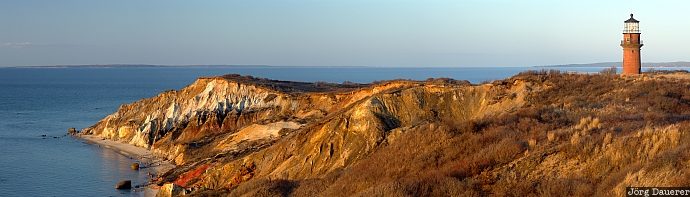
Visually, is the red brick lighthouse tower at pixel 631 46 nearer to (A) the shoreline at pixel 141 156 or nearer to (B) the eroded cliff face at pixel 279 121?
(B) the eroded cliff face at pixel 279 121

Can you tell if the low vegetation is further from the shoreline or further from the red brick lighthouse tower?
the shoreline

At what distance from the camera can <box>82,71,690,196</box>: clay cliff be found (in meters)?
13.6

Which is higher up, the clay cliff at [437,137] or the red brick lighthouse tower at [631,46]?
the red brick lighthouse tower at [631,46]

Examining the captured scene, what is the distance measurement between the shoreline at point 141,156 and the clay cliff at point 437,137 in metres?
1.02

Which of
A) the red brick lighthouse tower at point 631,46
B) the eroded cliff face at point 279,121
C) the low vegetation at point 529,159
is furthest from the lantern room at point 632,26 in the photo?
the low vegetation at point 529,159


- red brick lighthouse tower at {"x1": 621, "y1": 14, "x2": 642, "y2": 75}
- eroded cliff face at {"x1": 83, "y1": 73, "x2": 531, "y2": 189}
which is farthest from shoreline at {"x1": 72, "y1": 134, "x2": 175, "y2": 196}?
red brick lighthouse tower at {"x1": 621, "y1": 14, "x2": 642, "y2": 75}

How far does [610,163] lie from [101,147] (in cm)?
5733

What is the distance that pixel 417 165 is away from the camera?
55.4ft

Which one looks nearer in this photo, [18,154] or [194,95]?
[18,154]

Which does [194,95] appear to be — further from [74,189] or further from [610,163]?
[610,163]

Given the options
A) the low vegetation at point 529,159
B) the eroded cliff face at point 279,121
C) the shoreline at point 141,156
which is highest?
the low vegetation at point 529,159

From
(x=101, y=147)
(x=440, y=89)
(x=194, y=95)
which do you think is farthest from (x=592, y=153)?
(x=194, y=95)

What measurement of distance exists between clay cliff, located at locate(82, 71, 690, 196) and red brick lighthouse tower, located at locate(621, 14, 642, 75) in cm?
384

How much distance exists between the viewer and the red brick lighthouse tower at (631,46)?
133 feet
